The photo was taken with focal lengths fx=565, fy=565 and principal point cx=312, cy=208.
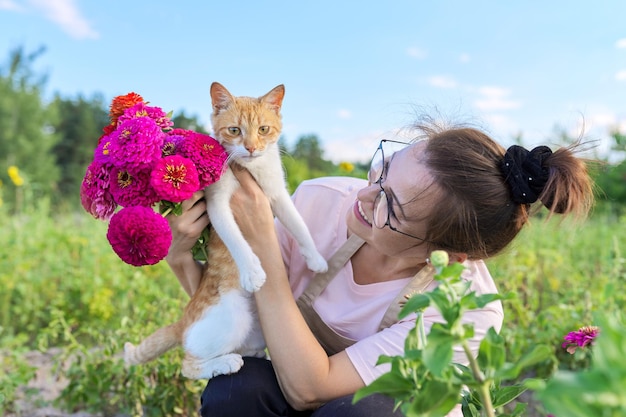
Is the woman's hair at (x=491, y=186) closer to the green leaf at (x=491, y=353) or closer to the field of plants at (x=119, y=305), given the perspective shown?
the field of plants at (x=119, y=305)

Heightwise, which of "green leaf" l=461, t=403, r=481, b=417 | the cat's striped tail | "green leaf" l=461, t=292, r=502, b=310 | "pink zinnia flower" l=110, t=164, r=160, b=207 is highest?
"pink zinnia flower" l=110, t=164, r=160, b=207

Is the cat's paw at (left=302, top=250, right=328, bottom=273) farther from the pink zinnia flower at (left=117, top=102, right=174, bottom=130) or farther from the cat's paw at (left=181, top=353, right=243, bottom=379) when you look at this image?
the pink zinnia flower at (left=117, top=102, right=174, bottom=130)

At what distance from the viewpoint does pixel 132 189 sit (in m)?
1.39

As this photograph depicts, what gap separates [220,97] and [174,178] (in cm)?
54

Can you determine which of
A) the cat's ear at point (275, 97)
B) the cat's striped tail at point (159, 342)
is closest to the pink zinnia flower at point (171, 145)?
the cat's ear at point (275, 97)

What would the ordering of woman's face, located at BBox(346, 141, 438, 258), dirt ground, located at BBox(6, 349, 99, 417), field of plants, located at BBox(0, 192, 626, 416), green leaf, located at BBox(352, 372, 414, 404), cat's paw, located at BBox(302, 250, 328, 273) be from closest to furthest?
green leaf, located at BBox(352, 372, 414, 404)
woman's face, located at BBox(346, 141, 438, 258)
cat's paw, located at BBox(302, 250, 328, 273)
field of plants, located at BBox(0, 192, 626, 416)
dirt ground, located at BBox(6, 349, 99, 417)

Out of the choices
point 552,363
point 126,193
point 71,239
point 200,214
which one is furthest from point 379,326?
point 71,239

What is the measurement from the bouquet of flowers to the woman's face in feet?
1.41

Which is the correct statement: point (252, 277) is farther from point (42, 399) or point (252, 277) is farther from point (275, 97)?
point (42, 399)

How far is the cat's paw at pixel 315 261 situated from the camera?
5.62ft

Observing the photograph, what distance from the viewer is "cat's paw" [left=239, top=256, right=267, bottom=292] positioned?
1.56m

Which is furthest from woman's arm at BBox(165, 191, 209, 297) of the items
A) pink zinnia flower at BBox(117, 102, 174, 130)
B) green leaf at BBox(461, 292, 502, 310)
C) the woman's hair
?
green leaf at BBox(461, 292, 502, 310)

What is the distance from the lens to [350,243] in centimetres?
175

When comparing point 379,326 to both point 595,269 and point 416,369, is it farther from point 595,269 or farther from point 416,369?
point 595,269
